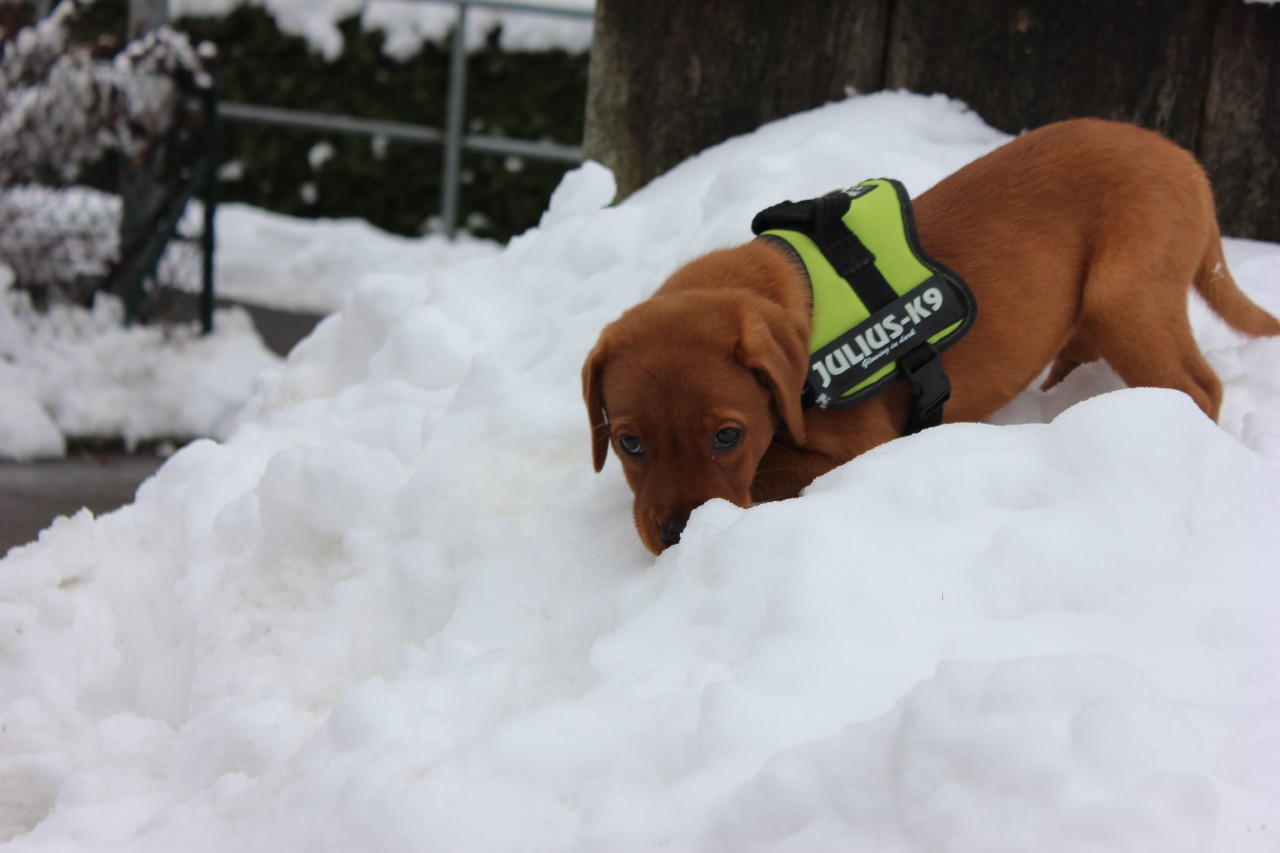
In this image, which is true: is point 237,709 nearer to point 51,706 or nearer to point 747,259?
point 51,706

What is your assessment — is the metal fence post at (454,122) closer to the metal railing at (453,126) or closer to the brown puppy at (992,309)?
the metal railing at (453,126)

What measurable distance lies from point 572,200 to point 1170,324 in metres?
1.94

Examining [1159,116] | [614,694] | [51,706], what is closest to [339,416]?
[51,706]

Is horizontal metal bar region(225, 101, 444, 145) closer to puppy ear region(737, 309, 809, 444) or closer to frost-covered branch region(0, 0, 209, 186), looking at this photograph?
frost-covered branch region(0, 0, 209, 186)

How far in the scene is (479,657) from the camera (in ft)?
6.24

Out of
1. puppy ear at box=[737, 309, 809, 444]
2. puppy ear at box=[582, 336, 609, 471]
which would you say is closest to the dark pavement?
puppy ear at box=[582, 336, 609, 471]

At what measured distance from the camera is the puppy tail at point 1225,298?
2742 mm

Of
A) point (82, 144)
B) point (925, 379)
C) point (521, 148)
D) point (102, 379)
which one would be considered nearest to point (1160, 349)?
point (925, 379)

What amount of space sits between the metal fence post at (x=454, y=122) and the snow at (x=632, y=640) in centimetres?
457

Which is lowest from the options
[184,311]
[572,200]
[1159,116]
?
[184,311]

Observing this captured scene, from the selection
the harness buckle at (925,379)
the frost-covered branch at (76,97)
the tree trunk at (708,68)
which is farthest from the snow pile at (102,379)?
the harness buckle at (925,379)

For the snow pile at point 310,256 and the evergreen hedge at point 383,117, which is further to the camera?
the evergreen hedge at point 383,117

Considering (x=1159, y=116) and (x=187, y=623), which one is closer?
(x=187, y=623)

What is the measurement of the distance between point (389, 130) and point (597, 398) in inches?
218
